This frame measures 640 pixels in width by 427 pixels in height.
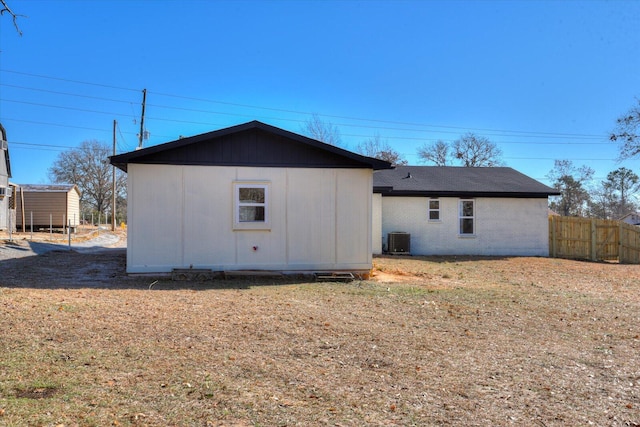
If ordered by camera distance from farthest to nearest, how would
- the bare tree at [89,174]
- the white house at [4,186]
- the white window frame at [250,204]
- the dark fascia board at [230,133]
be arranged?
the bare tree at [89,174] → the white house at [4,186] → the white window frame at [250,204] → the dark fascia board at [230,133]

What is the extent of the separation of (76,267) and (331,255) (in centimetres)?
711

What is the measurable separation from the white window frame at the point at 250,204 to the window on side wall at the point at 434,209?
8.83 meters

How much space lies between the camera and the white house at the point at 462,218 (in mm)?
17312

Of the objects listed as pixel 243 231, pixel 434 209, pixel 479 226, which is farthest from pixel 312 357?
pixel 479 226

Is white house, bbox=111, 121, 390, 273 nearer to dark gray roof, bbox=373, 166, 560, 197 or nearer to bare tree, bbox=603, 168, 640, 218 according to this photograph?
dark gray roof, bbox=373, 166, 560, 197

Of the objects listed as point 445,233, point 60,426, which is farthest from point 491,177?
point 60,426

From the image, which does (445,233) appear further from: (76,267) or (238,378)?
(238,378)

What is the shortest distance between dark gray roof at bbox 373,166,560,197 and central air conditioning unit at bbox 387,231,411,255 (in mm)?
1579

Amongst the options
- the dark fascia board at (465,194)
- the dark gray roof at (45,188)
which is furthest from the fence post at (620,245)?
the dark gray roof at (45,188)

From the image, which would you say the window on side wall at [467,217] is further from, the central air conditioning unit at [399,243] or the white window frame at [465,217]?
the central air conditioning unit at [399,243]

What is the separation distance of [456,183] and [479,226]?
199 cm

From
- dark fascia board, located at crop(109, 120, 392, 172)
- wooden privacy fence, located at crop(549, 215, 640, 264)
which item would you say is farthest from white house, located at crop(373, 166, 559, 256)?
dark fascia board, located at crop(109, 120, 392, 172)

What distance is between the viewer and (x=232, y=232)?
411 inches

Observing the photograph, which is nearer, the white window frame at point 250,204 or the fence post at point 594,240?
the white window frame at point 250,204
